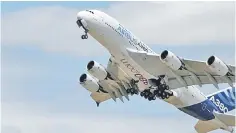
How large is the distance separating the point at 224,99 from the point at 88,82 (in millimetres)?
9386

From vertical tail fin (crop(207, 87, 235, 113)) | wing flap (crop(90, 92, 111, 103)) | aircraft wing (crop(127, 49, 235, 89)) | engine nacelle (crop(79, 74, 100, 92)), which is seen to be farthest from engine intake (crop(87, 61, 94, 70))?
vertical tail fin (crop(207, 87, 235, 113))

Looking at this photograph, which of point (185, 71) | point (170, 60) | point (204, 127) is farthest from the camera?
point (204, 127)

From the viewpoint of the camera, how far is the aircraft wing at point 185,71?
50.7 meters

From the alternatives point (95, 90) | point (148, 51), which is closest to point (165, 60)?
point (148, 51)

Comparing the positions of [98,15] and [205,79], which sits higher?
[98,15]

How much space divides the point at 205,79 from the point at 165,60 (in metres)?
3.51

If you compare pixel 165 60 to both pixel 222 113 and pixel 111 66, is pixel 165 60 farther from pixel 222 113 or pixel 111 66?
pixel 222 113

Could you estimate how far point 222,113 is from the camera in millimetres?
57438

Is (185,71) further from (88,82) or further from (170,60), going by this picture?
(88,82)

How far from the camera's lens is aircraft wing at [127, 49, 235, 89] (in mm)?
50719

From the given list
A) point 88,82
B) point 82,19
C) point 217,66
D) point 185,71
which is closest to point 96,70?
point 88,82

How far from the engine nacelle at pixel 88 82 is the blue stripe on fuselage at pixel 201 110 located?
5769 millimetres

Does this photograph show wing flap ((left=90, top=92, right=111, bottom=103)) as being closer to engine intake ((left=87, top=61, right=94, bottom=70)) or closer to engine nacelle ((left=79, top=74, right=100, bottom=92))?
engine nacelle ((left=79, top=74, right=100, bottom=92))

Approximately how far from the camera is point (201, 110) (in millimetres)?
56188
